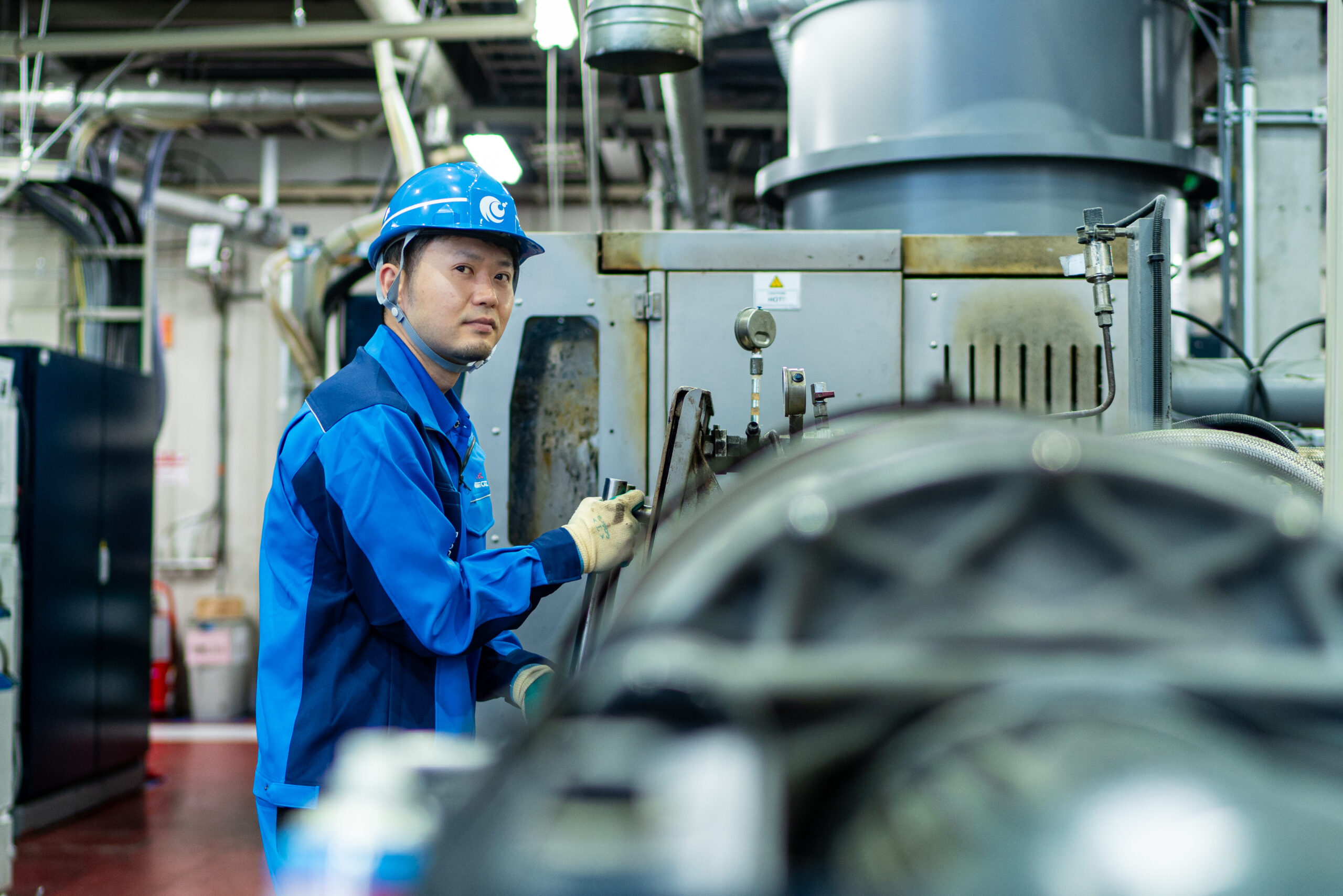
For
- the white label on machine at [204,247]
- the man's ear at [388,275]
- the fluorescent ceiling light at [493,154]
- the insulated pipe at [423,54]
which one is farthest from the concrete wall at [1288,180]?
the white label on machine at [204,247]

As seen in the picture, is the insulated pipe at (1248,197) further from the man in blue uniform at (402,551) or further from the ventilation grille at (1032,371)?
the man in blue uniform at (402,551)

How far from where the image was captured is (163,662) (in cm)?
547

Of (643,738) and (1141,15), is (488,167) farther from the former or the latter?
(643,738)

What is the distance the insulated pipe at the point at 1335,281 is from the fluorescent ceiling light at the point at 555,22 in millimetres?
1525

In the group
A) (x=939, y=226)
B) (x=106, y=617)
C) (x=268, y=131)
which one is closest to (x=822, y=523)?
(x=939, y=226)

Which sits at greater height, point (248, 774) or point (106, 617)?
point (106, 617)

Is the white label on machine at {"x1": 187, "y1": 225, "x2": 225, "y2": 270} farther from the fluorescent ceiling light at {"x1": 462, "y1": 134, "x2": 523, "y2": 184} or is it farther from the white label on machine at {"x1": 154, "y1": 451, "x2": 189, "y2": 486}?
the fluorescent ceiling light at {"x1": 462, "y1": 134, "x2": 523, "y2": 184}

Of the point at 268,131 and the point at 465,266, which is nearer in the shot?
the point at 465,266

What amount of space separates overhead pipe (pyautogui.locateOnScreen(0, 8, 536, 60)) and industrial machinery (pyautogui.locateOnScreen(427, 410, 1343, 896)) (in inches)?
119

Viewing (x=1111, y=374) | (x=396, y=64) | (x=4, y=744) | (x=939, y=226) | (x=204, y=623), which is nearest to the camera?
(x=1111, y=374)

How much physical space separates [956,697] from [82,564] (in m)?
4.14

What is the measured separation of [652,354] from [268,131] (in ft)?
15.3

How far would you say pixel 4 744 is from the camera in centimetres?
243

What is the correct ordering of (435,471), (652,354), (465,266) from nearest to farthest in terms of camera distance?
(435,471), (465,266), (652,354)
